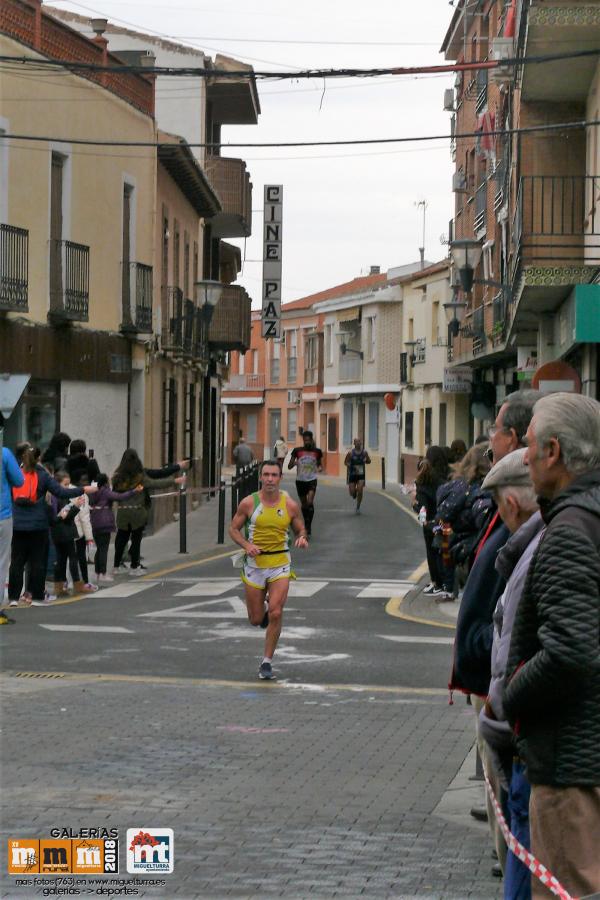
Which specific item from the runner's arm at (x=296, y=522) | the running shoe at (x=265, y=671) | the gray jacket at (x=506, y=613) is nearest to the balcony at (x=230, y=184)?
the runner's arm at (x=296, y=522)

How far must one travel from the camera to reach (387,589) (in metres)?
18.8

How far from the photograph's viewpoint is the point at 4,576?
595 inches

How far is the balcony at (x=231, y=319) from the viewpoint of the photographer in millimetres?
41969

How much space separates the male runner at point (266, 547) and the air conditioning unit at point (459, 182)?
34.8 m

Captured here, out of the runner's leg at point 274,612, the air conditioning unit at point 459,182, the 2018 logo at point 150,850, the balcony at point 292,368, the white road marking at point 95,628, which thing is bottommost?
the white road marking at point 95,628

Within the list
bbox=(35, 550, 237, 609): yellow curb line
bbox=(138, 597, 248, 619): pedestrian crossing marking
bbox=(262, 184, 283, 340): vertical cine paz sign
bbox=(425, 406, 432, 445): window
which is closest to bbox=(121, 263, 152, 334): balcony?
bbox=(35, 550, 237, 609): yellow curb line

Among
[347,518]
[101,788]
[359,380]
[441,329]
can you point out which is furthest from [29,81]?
[359,380]

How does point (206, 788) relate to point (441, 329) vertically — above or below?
below

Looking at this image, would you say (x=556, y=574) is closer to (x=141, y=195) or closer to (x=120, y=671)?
(x=120, y=671)

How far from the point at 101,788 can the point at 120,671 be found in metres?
4.28

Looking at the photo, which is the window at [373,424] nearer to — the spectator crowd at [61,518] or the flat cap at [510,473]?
the spectator crowd at [61,518]

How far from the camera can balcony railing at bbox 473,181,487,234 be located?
136 feet

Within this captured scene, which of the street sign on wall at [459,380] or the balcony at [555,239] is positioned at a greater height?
the balcony at [555,239]

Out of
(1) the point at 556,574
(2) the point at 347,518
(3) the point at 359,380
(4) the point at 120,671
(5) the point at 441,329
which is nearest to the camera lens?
(1) the point at 556,574
